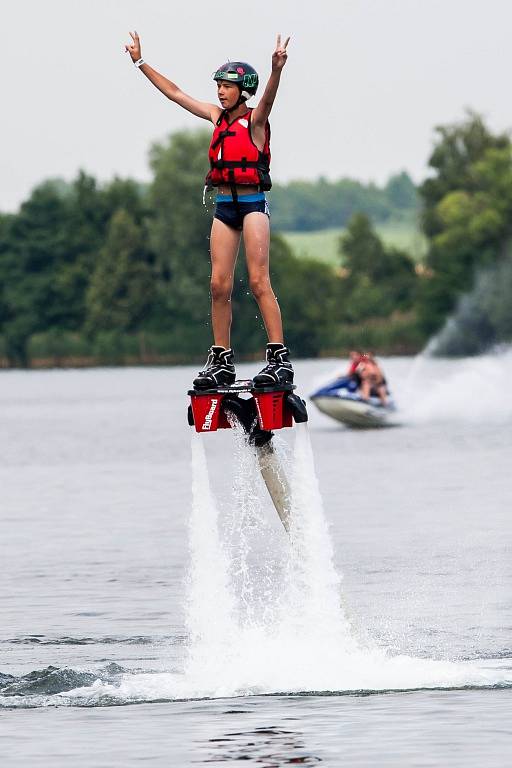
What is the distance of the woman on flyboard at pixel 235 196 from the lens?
17.3m

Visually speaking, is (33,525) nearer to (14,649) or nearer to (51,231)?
(14,649)

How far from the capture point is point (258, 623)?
2397 cm

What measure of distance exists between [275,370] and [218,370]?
0.50 m

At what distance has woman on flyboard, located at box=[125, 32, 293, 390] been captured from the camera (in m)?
17.3

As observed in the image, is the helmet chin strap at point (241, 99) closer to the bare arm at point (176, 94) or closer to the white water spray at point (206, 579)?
the bare arm at point (176, 94)

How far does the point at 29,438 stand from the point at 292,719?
55.7 meters

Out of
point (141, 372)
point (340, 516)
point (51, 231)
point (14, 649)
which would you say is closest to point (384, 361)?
point (141, 372)

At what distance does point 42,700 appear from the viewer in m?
19.3

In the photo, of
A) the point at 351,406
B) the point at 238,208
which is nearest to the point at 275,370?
the point at 238,208

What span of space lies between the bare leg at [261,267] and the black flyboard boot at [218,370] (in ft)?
1.47

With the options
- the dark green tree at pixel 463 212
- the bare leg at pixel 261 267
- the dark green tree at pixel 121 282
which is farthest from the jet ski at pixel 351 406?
the dark green tree at pixel 121 282

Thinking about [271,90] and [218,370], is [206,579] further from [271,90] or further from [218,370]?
[271,90]

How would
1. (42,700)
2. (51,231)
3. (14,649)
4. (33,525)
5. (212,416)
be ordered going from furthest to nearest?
(51,231) → (33,525) → (14,649) → (42,700) → (212,416)

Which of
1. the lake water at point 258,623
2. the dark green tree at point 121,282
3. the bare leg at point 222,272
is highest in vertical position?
the dark green tree at point 121,282
